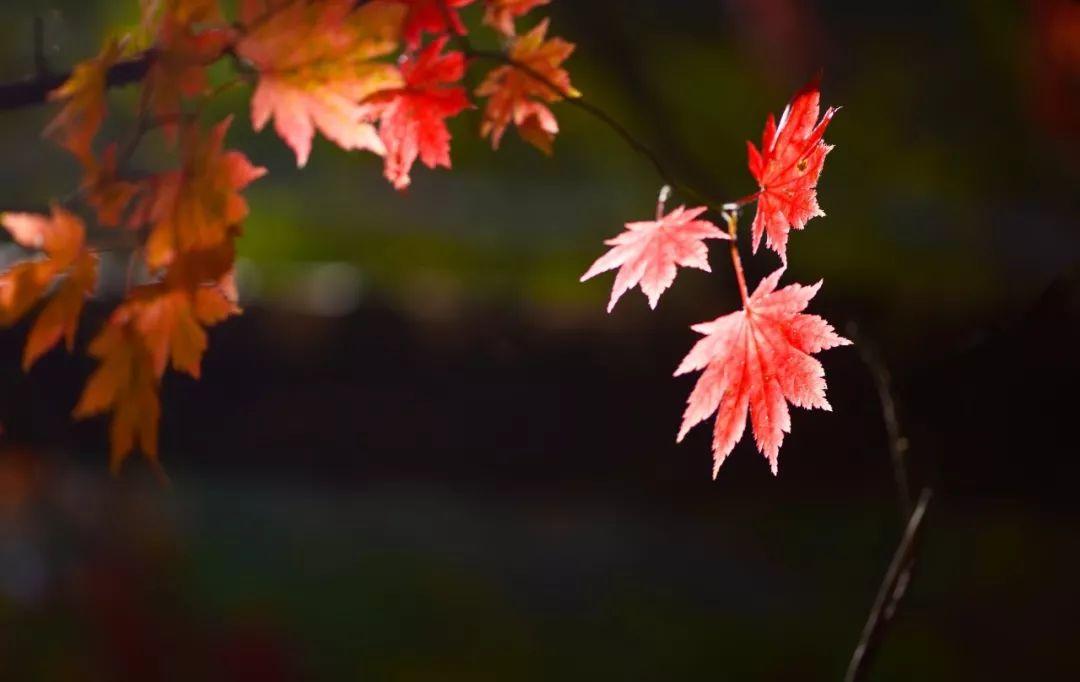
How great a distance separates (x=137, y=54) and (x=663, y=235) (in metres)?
0.53

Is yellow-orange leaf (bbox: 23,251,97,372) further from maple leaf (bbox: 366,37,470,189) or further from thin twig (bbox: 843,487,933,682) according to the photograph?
thin twig (bbox: 843,487,933,682)

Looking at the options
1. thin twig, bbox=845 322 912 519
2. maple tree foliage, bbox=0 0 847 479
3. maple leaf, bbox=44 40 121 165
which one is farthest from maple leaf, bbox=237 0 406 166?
thin twig, bbox=845 322 912 519

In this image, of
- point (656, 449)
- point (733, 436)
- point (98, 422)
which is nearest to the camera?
point (733, 436)

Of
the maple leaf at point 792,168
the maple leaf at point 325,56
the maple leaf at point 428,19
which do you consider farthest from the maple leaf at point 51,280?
the maple leaf at point 792,168

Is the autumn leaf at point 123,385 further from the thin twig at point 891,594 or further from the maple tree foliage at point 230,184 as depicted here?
the thin twig at point 891,594

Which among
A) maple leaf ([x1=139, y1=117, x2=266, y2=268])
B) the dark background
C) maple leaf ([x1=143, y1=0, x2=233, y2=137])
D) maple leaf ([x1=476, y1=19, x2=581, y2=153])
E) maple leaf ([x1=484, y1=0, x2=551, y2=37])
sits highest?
maple leaf ([x1=484, y1=0, x2=551, y2=37])

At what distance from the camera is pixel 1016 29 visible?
231 inches

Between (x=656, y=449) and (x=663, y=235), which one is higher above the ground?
(x=663, y=235)

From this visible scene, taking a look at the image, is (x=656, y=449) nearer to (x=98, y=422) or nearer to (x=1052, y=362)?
(x=1052, y=362)

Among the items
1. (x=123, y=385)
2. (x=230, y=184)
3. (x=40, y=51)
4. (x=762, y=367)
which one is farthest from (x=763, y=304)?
(x=40, y=51)

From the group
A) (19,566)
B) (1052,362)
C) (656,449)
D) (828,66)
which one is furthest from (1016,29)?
(19,566)

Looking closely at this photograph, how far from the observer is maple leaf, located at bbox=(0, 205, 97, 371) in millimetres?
986

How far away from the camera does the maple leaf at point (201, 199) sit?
0.96 metres

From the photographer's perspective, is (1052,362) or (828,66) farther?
(828,66)
